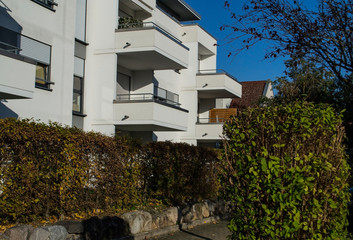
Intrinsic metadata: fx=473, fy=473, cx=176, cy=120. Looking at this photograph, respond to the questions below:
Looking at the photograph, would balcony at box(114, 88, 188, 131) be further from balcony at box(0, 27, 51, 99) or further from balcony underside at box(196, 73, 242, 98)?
balcony underside at box(196, 73, 242, 98)

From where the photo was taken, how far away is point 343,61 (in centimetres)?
987

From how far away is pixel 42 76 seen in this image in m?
17.0

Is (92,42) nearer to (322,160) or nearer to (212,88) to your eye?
(212,88)

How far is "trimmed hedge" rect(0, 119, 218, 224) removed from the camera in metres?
9.48

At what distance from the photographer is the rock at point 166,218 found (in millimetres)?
12453

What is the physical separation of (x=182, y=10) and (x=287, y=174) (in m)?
25.0

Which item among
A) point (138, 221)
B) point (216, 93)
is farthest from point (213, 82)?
point (138, 221)

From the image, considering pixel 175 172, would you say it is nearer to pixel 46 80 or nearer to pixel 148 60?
pixel 46 80

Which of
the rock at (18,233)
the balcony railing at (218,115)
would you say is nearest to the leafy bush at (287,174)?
the rock at (18,233)

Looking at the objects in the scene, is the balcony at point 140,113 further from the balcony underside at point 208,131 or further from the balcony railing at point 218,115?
the balcony railing at point 218,115

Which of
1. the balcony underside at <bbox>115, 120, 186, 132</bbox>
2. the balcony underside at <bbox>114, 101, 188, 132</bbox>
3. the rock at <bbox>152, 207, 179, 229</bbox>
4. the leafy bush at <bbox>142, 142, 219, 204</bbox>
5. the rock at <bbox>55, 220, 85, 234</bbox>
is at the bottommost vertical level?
the rock at <bbox>152, 207, 179, 229</bbox>

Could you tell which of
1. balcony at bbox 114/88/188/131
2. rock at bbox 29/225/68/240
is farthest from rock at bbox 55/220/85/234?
Result: balcony at bbox 114/88/188/131

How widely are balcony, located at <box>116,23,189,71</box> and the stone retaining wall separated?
312 inches

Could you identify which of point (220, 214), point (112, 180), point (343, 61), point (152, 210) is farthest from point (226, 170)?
point (220, 214)
